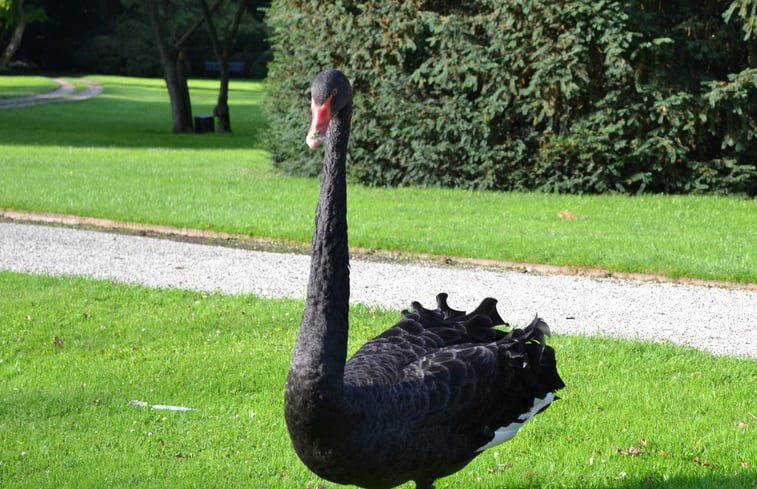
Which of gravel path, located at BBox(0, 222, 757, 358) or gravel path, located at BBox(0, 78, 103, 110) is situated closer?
gravel path, located at BBox(0, 222, 757, 358)

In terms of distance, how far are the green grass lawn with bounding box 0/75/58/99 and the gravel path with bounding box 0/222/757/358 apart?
34653 mm

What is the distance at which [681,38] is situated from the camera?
14336 mm

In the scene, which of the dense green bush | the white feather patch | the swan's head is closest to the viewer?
the swan's head

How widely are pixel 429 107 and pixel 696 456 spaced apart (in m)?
10.7

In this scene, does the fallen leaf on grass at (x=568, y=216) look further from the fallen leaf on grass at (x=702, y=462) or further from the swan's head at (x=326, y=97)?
the swan's head at (x=326, y=97)

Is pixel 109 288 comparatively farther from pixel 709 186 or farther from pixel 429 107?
pixel 709 186

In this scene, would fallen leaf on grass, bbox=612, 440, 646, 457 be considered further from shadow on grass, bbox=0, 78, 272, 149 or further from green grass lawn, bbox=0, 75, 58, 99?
green grass lawn, bbox=0, 75, 58, 99

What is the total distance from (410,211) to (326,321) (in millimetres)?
9701

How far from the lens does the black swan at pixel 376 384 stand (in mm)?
3617

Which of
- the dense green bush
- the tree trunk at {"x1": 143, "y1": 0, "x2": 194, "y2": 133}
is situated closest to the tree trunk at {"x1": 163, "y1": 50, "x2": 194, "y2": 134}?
the tree trunk at {"x1": 143, "y1": 0, "x2": 194, "y2": 133}

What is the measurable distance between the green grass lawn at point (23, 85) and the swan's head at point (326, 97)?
41.9 meters

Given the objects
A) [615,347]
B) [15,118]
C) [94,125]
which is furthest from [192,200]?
[15,118]

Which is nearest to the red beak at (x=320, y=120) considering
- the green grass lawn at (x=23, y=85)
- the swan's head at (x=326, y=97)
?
the swan's head at (x=326, y=97)

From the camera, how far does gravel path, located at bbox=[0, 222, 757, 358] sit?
7785mm
